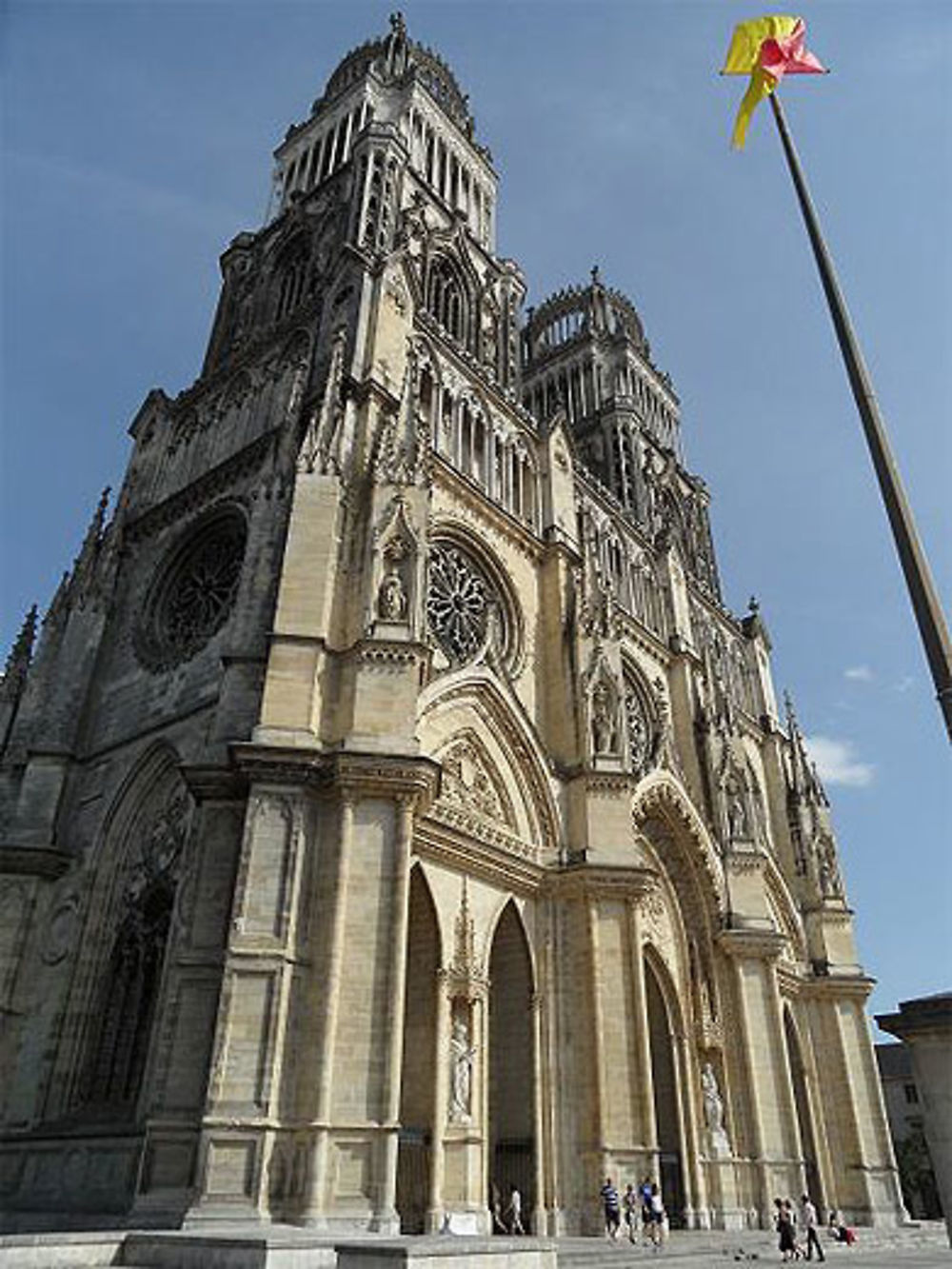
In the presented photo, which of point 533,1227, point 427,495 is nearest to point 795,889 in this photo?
point 533,1227

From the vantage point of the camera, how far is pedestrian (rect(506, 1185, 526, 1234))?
56.6ft

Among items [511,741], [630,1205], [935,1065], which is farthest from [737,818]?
[935,1065]

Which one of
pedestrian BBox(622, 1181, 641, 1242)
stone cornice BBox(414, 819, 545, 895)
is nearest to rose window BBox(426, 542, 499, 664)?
stone cornice BBox(414, 819, 545, 895)

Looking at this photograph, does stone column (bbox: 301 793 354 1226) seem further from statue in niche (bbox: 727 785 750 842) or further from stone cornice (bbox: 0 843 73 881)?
statue in niche (bbox: 727 785 750 842)

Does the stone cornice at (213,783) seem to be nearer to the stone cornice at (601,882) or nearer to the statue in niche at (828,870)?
the stone cornice at (601,882)

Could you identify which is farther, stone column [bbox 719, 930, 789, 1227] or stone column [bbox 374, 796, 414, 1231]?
stone column [bbox 719, 930, 789, 1227]

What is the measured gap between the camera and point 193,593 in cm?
2395

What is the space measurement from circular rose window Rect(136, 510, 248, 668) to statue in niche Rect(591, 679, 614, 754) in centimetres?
945

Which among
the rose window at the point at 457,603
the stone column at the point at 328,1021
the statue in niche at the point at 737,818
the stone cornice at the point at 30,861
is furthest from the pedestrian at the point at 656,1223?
the stone cornice at the point at 30,861

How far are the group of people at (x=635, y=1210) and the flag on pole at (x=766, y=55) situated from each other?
17.8 meters

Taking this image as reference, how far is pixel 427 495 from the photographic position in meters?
20.2

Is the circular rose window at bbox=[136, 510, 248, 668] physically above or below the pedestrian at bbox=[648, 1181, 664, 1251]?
above

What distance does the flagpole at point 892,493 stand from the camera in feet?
22.2

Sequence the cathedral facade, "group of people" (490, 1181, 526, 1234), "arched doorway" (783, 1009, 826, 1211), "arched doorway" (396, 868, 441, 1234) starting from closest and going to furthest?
1. the cathedral facade
2. "arched doorway" (396, 868, 441, 1234)
3. "group of people" (490, 1181, 526, 1234)
4. "arched doorway" (783, 1009, 826, 1211)
